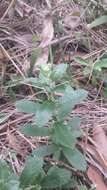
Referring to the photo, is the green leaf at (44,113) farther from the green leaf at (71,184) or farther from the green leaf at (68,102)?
the green leaf at (71,184)

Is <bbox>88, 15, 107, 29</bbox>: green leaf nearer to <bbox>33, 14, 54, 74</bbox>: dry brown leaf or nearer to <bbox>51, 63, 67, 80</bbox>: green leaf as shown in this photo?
<bbox>33, 14, 54, 74</bbox>: dry brown leaf

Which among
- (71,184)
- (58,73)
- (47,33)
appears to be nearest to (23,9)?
(47,33)

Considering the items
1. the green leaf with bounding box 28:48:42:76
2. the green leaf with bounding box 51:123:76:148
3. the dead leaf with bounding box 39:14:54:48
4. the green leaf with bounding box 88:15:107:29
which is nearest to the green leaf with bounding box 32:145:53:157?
the green leaf with bounding box 51:123:76:148

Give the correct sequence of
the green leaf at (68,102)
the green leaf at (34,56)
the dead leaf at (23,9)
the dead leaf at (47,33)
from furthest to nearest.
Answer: the dead leaf at (23,9) < the dead leaf at (47,33) < the green leaf at (34,56) < the green leaf at (68,102)

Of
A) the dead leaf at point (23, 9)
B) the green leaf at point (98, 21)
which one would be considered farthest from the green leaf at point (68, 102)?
the dead leaf at point (23, 9)

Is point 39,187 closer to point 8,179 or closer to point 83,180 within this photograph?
point 8,179
